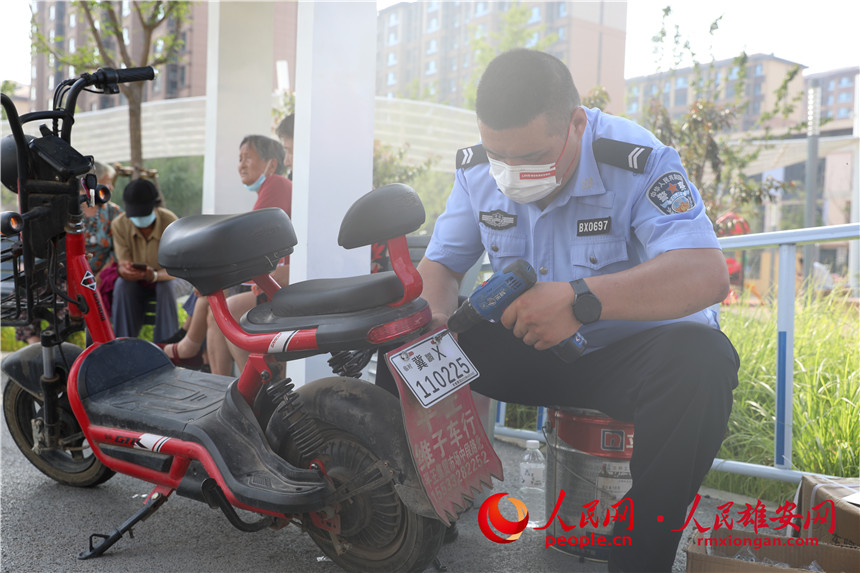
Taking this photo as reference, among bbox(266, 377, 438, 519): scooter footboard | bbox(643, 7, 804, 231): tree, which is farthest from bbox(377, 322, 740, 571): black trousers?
bbox(643, 7, 804, 231): tree

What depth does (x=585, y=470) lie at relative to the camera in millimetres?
2254

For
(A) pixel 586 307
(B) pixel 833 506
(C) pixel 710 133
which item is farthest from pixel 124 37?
(B) pixel 833 506

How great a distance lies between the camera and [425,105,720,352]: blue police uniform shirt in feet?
6.82

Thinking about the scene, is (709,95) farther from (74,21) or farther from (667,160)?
(74,21)

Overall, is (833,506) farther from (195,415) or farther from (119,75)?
(119,75)

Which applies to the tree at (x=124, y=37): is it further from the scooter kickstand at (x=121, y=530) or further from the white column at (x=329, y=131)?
the scooter kickstand at (x=121, y=530)

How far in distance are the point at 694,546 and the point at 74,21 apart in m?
64.7

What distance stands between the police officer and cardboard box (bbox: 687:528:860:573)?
0.32ft

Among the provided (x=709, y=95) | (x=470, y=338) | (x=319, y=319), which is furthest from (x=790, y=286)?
(x=709, y=95)

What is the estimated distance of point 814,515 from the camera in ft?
7.21

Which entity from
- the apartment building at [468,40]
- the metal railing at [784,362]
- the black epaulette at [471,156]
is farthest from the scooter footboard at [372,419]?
the apartment building at [468,40]

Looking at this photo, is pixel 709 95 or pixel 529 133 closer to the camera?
pixel 529 133

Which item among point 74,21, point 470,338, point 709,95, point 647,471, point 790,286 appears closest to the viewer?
point 647,471

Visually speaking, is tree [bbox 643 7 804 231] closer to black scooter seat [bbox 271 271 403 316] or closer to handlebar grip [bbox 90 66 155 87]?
handlebar grip [bbox 90 66 155 87]
